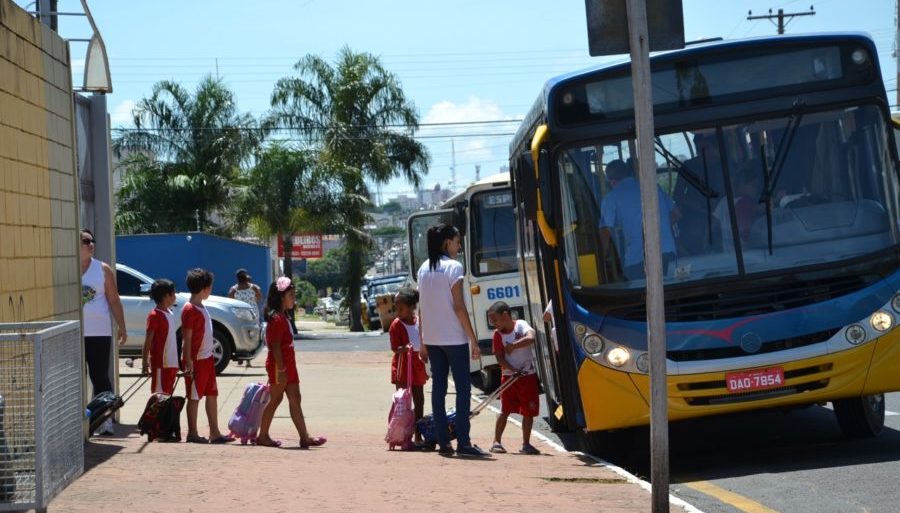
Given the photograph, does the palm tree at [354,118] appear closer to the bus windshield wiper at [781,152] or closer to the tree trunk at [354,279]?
the tree trunk at [354,279]

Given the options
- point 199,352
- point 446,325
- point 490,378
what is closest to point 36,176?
point 199,352

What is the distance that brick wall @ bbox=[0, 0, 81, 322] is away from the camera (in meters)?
8.69

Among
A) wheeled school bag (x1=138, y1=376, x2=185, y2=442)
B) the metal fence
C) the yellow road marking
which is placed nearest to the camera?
the metal fence

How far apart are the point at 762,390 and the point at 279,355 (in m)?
3.96

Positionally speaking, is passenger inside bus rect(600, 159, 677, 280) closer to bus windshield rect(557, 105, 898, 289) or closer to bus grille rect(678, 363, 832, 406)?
bus windshield rect(557, 105, 898, 289)

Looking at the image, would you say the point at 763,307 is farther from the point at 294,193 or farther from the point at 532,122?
the point at 294,193

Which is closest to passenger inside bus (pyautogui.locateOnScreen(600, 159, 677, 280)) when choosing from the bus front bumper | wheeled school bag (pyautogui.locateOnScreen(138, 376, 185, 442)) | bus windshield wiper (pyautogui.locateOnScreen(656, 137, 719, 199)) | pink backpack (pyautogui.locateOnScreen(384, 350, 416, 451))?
bus windshield wiper (pyautogui.locateOnScreen(656, 137, 719, 199))

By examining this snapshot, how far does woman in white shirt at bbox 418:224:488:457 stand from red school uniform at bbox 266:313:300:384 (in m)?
1.20

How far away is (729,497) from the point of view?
28.1 feet

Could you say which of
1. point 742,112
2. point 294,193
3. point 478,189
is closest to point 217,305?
point 478,189

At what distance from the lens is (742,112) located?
32.7ft

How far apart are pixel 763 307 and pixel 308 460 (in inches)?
141

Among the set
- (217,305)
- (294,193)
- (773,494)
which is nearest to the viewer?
(773,494)

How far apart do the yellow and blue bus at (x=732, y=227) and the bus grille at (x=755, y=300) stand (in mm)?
10
